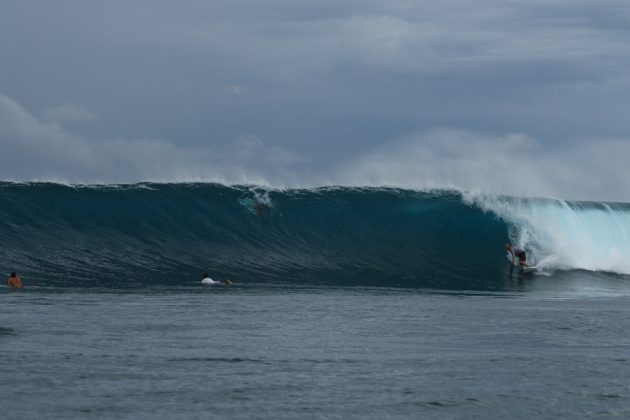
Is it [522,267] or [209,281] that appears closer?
[209,281]

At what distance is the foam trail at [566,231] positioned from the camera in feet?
106

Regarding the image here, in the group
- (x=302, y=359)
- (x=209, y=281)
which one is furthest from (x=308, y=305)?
(x=302, y=359)

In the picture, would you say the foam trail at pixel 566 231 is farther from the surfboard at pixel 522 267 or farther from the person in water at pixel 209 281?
the person in water at pixel 209 281

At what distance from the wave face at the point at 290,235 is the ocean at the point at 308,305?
8cm

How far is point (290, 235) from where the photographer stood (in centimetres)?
3112

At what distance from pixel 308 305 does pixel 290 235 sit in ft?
42.7

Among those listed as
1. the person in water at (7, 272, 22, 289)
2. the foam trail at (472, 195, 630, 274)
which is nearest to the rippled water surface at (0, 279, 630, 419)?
the person in water at (7, 272, 22, 289)

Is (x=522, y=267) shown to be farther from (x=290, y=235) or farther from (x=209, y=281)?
(x=209, y=281)

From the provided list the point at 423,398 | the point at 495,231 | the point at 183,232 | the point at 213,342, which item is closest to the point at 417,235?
the point at 495,231

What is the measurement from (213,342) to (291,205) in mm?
20924

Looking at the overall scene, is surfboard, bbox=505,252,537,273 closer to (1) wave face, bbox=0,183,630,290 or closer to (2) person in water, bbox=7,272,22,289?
(1) wave face, bbox=0,183,630,290

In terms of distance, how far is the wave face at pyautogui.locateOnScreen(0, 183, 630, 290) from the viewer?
25.4 m

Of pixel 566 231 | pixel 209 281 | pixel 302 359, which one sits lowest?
pixel 302 359

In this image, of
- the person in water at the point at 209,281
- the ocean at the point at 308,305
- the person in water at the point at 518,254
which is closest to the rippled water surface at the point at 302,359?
the ocean at the point at 308,305
